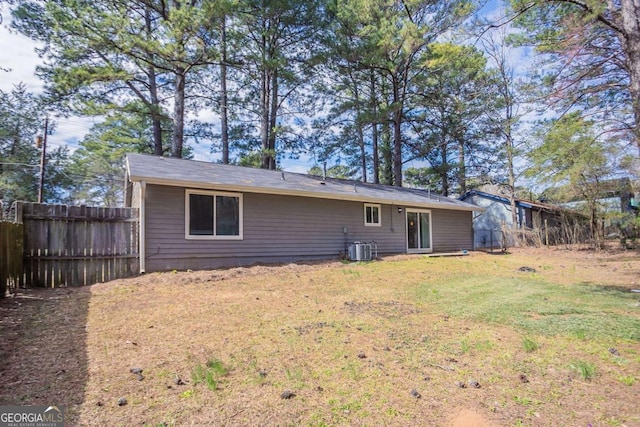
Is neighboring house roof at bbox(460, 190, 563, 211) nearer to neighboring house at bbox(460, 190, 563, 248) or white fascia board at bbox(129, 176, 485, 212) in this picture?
neighboring house at bbox(460, 190, 563, 248)

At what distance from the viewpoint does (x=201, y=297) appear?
574cm

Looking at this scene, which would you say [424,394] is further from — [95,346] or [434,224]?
[434,224]

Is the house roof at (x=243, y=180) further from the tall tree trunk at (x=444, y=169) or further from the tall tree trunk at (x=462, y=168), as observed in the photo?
the tall tree trunk at (x=462, y=168)

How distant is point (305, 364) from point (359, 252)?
27.6ft

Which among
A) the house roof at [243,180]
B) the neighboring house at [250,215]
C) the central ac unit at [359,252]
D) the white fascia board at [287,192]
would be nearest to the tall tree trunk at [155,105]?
the neighboring house at [250,215]

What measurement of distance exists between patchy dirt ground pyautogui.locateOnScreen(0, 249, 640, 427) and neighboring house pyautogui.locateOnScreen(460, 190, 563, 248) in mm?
17473

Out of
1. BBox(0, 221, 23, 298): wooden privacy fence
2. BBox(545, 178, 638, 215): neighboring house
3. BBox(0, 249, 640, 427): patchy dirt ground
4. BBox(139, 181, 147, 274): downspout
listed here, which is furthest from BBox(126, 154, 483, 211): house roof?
BBox(545, 178, 638, 215): neighboring house

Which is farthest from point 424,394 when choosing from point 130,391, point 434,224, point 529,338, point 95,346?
point 434,224

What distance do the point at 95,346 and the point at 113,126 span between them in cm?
2038

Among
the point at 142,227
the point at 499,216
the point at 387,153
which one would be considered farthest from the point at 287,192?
the point at 499,216

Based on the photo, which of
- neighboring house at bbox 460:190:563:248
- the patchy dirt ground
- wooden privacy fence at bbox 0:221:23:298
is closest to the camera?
the patchy dirt ground

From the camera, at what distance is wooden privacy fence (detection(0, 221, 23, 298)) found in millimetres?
5359

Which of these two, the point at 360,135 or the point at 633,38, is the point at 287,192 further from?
the point at 360,135

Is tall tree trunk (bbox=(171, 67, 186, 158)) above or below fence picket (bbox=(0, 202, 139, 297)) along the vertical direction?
above
